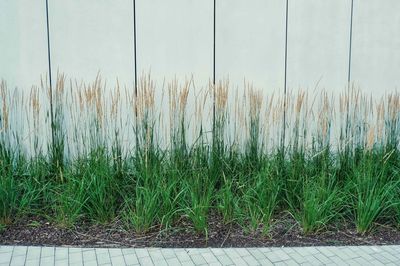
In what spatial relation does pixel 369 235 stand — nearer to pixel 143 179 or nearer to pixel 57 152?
pixel 143 179

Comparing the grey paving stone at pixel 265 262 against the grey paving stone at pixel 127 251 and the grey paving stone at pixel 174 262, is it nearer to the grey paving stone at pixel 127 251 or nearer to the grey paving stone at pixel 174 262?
the grey paving stone at pixel 174 262

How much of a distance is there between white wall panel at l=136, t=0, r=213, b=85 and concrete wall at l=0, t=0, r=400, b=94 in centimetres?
1

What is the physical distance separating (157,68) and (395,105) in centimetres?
289

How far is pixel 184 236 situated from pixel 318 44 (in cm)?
332

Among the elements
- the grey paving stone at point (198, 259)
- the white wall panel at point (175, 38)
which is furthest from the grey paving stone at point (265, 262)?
the white wall panel at point (175, 38)

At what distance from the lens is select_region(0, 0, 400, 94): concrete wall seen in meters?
5.63

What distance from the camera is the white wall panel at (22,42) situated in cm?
557

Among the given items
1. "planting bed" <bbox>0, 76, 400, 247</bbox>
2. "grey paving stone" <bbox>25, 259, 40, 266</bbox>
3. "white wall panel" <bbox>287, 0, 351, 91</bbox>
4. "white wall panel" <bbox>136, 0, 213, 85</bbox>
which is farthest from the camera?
"white wall panel" <bbox>287, 0, 351, 91</bbox>

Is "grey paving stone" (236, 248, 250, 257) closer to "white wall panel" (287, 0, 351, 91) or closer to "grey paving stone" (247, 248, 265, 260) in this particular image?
"grey paving stone" (247, 248, 265, 260)

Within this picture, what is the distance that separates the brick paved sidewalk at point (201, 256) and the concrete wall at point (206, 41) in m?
2.53

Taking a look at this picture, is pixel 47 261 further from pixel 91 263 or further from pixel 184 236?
pixel 184 236

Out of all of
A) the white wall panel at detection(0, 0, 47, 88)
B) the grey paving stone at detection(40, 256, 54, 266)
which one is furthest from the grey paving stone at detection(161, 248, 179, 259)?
the white wall panel at detection(0, 0, 47, 88)

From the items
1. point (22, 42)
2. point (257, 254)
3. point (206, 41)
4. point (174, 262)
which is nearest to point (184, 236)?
point (174, 262)

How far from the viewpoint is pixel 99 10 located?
5.68 m
